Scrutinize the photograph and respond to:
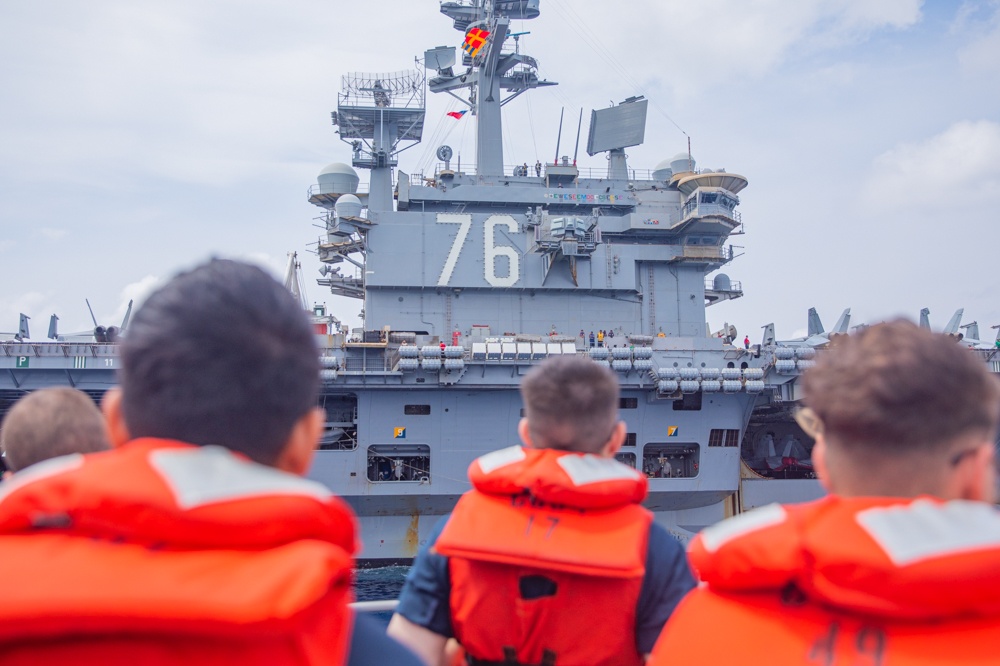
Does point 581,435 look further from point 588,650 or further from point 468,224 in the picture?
point 468,224

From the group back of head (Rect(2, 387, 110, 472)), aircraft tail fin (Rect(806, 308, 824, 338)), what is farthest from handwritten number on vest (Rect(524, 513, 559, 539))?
aircraft tail fin (Rect(806, 308, 824, 338))

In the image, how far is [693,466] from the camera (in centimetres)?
1912

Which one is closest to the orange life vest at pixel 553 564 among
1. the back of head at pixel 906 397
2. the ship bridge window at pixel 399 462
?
the back of head at pixel 906 397

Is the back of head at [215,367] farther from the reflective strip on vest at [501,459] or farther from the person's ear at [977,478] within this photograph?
the person's ear at [977,478]

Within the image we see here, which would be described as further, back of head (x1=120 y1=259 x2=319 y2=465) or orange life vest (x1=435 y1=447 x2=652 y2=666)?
orange life vest (x1=435 y1=447 x2=652 y2=666)

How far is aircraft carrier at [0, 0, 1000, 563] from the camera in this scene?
18.0 meters

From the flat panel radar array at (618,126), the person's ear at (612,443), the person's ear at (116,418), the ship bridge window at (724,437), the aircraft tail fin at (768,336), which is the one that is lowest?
the ship bridge window at (724,437)

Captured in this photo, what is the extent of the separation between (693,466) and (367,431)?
8973 mm

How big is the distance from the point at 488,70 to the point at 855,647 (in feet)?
81.6

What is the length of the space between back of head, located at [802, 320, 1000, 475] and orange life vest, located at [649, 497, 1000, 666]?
0.44 feet

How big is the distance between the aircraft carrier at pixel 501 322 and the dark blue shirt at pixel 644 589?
1470 cm

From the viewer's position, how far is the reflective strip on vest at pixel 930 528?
1379 millimetres

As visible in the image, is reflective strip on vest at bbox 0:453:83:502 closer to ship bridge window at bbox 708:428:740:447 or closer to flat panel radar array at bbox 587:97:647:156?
ship bridge window at bbox 708:428:740:447

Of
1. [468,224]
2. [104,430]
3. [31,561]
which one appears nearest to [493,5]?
[468,224]
